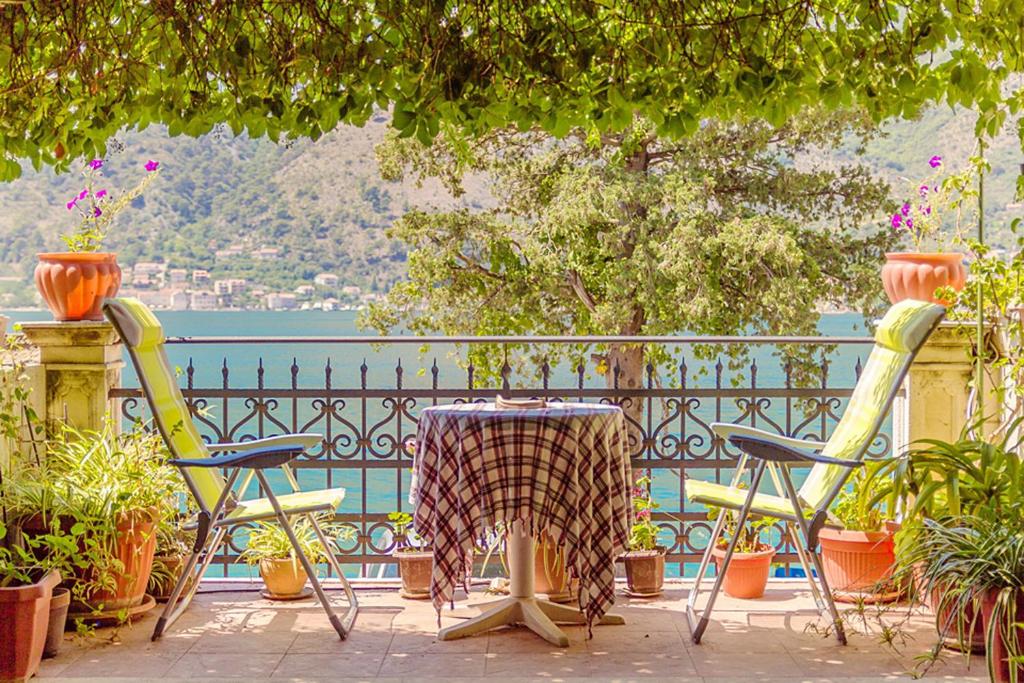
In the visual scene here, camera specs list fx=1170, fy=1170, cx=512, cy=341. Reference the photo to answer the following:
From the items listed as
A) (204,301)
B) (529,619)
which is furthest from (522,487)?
(204,301)

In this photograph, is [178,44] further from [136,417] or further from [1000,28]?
[1000,28]

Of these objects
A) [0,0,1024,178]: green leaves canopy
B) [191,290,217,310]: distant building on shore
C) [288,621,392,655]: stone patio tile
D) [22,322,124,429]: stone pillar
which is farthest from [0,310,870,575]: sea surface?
[0,0,1024,178]: green leaves canopy

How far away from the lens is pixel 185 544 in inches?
194

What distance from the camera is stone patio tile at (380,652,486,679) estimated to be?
12.6 ft

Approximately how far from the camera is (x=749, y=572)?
476 centimetres

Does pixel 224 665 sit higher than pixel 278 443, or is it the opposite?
pixel 278 443

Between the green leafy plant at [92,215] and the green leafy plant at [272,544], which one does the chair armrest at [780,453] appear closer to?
the green leafy plant at [272,544]

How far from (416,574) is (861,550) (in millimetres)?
1787

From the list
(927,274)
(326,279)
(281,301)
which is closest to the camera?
(927,274)

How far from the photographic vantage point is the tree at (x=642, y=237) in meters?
14.5

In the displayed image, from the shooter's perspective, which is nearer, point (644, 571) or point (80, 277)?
point (644, 571)

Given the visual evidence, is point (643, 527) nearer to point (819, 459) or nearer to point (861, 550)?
point (861, 550)

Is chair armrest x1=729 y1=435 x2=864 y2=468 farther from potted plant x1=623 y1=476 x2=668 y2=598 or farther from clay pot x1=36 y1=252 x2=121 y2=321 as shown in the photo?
clay pot x1=36 y1=252 x2=121 y2=321

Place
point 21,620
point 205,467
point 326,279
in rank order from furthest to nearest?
point 326,279, point 205,467, point 21,620
